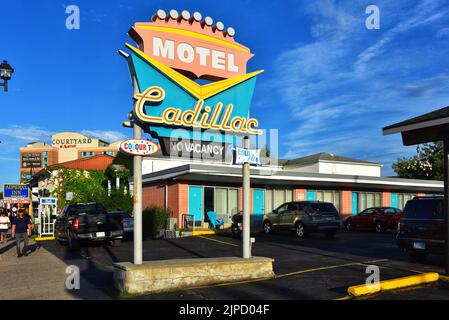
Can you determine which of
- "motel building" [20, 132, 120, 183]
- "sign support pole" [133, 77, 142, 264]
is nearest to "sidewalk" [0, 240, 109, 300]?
"sign support pole" [133, 77, 142, 264]

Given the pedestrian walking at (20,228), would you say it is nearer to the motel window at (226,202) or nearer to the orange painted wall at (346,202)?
the motel window at (226,202)

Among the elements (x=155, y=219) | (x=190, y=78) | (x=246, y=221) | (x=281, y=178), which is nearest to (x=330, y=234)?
(x=281, y=178)

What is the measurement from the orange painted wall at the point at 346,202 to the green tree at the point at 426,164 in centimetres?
2341

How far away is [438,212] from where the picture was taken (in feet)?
38.8

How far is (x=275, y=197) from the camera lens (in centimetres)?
2727

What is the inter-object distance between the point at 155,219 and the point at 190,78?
505 inches

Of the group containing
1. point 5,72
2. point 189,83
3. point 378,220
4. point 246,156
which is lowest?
point 378,220

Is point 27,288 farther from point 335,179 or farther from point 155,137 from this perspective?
point 335,179

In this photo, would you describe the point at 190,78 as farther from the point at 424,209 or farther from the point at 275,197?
the point at 275,197

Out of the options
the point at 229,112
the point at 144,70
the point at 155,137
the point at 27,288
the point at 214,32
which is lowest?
the point at 27,288

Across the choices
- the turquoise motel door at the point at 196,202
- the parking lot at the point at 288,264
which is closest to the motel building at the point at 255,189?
the turquoise motel door at the point at 196,202

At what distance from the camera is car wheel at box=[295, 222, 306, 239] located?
2038cm
